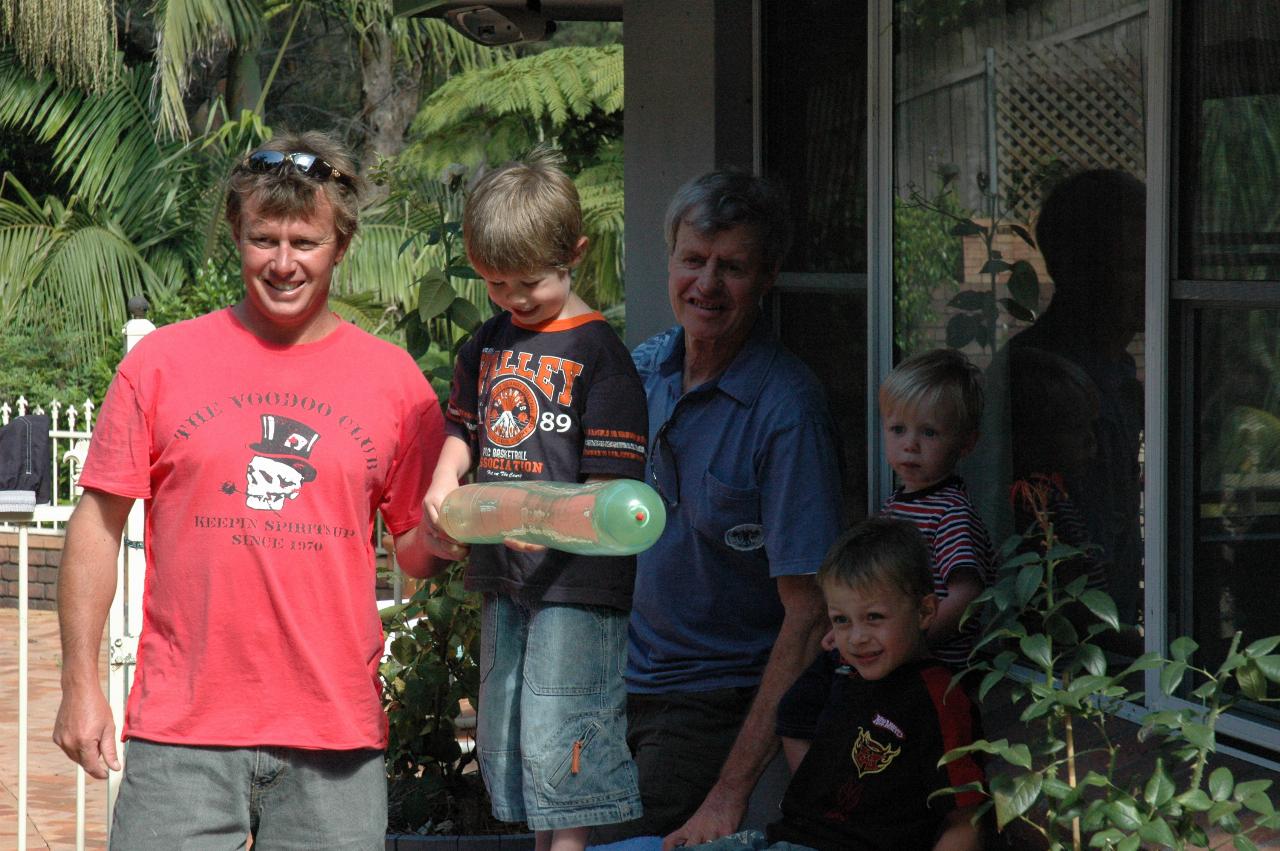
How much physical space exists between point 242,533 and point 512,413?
0.50 m

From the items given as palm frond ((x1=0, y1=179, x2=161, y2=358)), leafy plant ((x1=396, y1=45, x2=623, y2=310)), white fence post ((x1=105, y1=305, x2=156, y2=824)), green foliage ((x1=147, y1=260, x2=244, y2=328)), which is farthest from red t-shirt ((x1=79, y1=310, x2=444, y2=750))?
palm frond ((x1=0, y1=179, x2=161, y2=358))

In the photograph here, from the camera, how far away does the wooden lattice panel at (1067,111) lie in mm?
2648

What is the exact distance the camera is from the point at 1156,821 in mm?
1979

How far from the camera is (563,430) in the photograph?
2535 mm

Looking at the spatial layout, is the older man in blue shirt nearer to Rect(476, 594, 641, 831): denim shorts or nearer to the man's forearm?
the man's forearm

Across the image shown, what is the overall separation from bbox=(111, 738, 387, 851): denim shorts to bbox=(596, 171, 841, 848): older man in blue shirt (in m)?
0.65

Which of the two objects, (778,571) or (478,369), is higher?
(478,369)

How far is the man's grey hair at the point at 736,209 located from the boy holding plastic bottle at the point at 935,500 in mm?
364

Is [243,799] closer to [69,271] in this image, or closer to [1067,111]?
[1067,111]

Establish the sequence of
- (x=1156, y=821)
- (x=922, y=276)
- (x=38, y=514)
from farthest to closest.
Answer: (x=38, y=514) < (x=922, y=276) < (x=1156, y=821)

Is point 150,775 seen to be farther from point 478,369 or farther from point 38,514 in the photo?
point 38,514

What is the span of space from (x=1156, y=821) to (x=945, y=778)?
46cm

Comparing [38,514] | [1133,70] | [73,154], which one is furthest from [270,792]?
[73,154]

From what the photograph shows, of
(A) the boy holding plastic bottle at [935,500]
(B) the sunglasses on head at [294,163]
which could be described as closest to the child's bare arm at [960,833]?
(A) the boy holding plastic bottle at [935,500]
